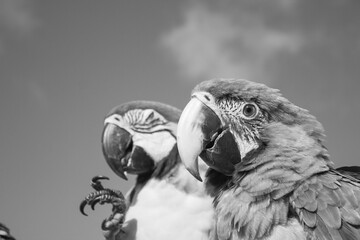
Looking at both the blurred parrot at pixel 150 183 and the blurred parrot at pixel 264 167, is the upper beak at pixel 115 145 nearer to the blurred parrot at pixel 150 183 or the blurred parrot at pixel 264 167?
the blurred parrot at pixel 150 183

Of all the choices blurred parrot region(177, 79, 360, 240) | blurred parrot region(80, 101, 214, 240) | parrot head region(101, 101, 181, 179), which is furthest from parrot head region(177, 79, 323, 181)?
parrot head region(101, 101, 181, 179)

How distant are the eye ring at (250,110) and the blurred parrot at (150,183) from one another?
102 cm

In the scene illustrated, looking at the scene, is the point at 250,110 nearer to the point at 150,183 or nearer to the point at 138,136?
the point at 150,183

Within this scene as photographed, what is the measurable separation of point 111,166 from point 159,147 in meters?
0.48

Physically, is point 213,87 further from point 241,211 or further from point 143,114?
point 143,114

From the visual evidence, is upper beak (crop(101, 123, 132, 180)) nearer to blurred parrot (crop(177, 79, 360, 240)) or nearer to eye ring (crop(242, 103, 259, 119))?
blurred parrot (crop(177, 79, 360, 240))

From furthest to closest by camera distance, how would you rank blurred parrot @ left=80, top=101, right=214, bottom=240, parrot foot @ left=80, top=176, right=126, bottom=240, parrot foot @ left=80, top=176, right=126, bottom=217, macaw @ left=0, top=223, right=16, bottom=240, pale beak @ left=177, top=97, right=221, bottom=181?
parrot foot @ left=80, top=176, right=126, bottom=217
parrot foot @ left=80, top=176, right=126, bottom=240
blurred parrot @ left=80, top=101, right=214, bottom=240
macaw @ left=0, top=223, right=16, bottom=240
pale beak @ left=177, top=97, right=221, bottom=181

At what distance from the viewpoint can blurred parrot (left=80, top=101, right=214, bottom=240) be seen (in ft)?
10.9

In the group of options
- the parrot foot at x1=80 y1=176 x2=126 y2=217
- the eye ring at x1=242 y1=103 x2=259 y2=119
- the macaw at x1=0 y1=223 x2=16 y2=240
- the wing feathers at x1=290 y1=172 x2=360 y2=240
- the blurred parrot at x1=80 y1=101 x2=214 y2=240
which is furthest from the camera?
the parrot foot at x1=80 y1=176 x2=126 y2=217

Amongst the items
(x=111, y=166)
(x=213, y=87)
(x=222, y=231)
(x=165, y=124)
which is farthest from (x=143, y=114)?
(x=222, y=231)

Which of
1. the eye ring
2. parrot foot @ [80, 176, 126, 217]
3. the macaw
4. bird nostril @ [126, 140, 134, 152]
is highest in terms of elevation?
the eye ring

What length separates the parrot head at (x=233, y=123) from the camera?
2.33 metres

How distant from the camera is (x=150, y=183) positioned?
3738mm

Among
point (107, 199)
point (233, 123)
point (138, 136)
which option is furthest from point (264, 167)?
point (138, 136)
